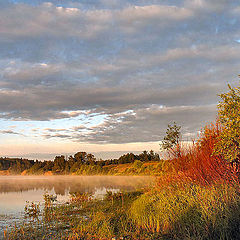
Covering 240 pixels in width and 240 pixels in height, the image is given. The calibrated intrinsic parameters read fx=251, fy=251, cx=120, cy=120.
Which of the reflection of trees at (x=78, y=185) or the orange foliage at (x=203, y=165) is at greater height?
the orange foliage at (x=203, y=165)

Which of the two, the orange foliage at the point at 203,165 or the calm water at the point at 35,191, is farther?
the calm water at the point at 35,191

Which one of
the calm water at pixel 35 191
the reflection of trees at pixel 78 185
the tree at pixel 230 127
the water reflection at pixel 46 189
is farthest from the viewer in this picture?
the reflection of trees at pixel 78 185

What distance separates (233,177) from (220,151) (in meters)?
1.45

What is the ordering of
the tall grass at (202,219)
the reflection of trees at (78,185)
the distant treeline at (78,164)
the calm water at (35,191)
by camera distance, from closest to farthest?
the tall grass at (202,219) < the calm water at (35,191) < the reflection of trees at (78,185) < the distant treeline at (78,164)

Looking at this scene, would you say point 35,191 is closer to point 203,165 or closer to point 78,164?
point 203,165

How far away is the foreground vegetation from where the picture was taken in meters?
8.63

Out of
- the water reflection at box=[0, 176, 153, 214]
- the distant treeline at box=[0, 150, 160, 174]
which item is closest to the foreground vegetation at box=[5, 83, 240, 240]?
the water reflection at box=[0, 176, 153, 214]

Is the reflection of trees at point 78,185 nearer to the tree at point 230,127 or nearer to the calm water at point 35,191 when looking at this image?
the calm water at point 35,191

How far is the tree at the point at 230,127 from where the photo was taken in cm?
1229

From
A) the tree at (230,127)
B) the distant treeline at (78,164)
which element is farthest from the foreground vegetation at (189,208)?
the distant treeline at (78,164)

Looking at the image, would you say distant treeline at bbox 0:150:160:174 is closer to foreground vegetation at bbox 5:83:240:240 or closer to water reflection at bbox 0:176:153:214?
water reflection at bbox 0:176:153:214

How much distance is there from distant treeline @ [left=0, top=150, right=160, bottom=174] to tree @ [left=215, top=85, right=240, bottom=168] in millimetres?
74475

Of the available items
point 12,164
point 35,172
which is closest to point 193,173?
point 35,172

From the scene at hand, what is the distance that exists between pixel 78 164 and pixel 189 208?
Result: 10976 centimetres
